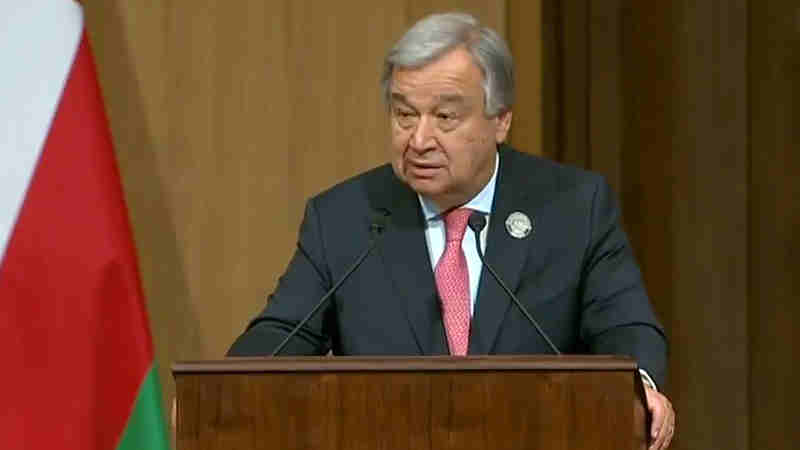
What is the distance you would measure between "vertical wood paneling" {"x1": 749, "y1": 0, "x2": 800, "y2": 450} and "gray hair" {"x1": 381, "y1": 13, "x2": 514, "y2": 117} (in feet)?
4.50

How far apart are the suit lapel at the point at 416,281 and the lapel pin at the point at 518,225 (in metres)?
0.16

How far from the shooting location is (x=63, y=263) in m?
3.27

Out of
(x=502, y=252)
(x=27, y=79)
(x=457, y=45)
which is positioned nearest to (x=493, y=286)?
(x=502, y=252)

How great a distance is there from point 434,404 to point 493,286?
2.18 feet

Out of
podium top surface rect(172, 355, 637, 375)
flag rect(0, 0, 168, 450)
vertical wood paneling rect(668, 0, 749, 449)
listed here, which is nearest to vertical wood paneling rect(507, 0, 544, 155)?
vertical wood paneling rect(668, 0, 749, 449)

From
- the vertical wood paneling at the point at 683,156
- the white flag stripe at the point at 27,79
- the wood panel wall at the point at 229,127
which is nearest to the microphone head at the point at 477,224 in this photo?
the white flag stripe at the point at 27,79

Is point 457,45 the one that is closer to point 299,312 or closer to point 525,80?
point 299,312

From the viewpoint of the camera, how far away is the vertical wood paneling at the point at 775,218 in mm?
4484

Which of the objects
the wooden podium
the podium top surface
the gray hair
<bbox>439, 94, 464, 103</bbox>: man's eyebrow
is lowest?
the wooden podium

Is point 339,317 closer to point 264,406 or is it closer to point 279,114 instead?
point 264,406

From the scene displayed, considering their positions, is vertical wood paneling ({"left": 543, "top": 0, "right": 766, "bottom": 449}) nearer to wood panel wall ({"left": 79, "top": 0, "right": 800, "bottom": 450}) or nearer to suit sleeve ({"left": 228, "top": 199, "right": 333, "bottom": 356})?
wood panel wall ({"left": 79, "top": 0, "right": 800, "bottom": 450})

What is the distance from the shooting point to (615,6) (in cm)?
462

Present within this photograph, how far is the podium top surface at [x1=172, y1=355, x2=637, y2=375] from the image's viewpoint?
2.55 metres

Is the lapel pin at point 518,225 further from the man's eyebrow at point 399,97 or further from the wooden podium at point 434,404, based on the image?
the wooden podium at point 434,404
